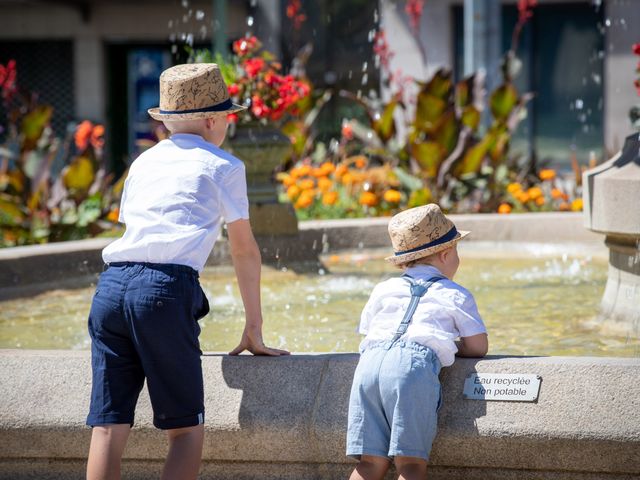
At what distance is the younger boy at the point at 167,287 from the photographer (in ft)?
8.90

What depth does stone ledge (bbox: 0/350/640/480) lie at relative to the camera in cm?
274

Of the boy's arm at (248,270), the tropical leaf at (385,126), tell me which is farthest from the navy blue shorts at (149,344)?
the tropical leaf at (385,126)

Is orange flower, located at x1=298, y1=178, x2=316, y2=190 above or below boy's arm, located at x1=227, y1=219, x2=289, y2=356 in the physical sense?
above

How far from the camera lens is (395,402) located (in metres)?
2.77

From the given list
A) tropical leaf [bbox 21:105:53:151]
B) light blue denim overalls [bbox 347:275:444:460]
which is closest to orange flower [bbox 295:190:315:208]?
tropical leaf [bbox 21:105:53:151]

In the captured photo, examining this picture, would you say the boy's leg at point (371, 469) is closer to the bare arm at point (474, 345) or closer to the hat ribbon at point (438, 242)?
the bare arm at point (474, 345)

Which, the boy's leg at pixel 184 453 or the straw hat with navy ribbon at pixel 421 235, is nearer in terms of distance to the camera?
the boy's leg at pixel 184 453

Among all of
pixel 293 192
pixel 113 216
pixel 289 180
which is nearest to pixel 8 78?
pixel 113 216

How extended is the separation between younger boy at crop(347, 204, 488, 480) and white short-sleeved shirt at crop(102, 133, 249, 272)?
481mm

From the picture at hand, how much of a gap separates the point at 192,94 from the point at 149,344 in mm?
699

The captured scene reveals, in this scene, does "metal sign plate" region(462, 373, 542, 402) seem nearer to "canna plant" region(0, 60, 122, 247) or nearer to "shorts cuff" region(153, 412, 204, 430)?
"shorts cuff" region(153, 412, 204, 430)

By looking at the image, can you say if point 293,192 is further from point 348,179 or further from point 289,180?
point 348,179

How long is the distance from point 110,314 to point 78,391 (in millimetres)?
440

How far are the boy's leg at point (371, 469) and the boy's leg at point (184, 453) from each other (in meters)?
0.41
